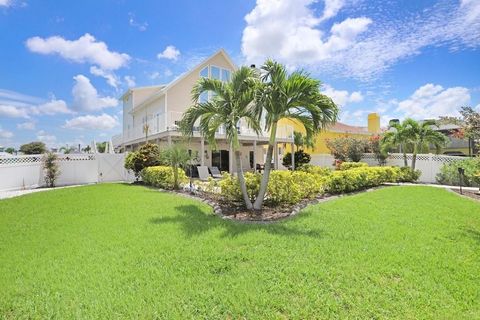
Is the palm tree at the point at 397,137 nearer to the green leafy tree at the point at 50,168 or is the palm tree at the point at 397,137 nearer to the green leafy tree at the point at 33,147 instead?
the green leafy tree at the point at 50,168

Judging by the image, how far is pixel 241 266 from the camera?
185 inches

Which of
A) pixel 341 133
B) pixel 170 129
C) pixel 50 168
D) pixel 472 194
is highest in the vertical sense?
pixel 341 133

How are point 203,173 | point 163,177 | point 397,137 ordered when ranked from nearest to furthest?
point 163,177, point 397,137, point 203,173

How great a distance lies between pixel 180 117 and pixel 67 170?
8.00 meters

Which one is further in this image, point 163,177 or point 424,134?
point 424,134

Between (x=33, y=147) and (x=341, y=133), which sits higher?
(x=341, y=133)

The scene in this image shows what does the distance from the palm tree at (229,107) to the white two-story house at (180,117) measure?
364 inches

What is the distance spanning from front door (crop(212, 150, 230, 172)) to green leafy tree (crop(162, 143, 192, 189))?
1008 cm

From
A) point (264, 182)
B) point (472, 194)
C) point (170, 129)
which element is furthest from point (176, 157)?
point (472, 194)

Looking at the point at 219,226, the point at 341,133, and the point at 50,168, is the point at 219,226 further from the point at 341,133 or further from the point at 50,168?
the point at 341,133

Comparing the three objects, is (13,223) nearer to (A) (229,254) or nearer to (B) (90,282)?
(B) (90,282)

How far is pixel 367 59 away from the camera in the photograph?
41.5ft

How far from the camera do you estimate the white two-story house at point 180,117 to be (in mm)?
19438

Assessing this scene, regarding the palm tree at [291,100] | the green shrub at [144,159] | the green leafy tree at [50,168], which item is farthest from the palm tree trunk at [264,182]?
the green leafy tree at [50,168]
